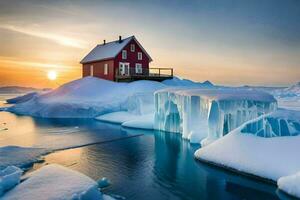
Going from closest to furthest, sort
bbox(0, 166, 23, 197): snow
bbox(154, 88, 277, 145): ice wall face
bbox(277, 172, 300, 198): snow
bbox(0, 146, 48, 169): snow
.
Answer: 1. bbox(0, 166, 23, 197): snow
2. bbox(277, 172, 300, 198): snow
3. bbox(0, 146, 48, 169): snow
4. bbox(154, 88, 277, 145): ice wall face

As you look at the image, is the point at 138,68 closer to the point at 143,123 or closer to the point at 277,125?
the point at 143,123

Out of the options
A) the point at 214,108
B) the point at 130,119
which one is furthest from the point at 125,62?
the point at 214,108

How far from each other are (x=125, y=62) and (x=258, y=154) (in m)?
36.1

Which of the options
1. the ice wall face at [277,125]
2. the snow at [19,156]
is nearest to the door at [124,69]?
the snow at [19,156]

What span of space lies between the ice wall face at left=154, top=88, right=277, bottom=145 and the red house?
21433mm

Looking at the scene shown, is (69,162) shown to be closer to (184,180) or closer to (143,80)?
(184,180)

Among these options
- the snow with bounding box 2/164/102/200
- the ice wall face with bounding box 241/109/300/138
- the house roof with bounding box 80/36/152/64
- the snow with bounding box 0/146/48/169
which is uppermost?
the house roof with bounding box 80/36/152/64

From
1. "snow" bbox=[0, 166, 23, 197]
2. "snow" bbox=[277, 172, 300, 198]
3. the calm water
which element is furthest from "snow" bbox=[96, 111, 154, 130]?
"snow" bbox=[0, 166, 23, 197]

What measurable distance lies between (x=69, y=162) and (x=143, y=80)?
3020cm

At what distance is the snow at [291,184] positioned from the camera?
12102 millimetres

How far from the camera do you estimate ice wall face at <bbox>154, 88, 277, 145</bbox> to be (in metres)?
21.2

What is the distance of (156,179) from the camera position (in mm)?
14492

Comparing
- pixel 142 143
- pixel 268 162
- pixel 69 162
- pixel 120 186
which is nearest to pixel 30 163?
pixel 69 162

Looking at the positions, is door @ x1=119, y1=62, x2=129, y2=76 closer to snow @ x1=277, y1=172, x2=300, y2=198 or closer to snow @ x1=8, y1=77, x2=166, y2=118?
snow @ x1=8, y1=77, x2=166, y2=118
